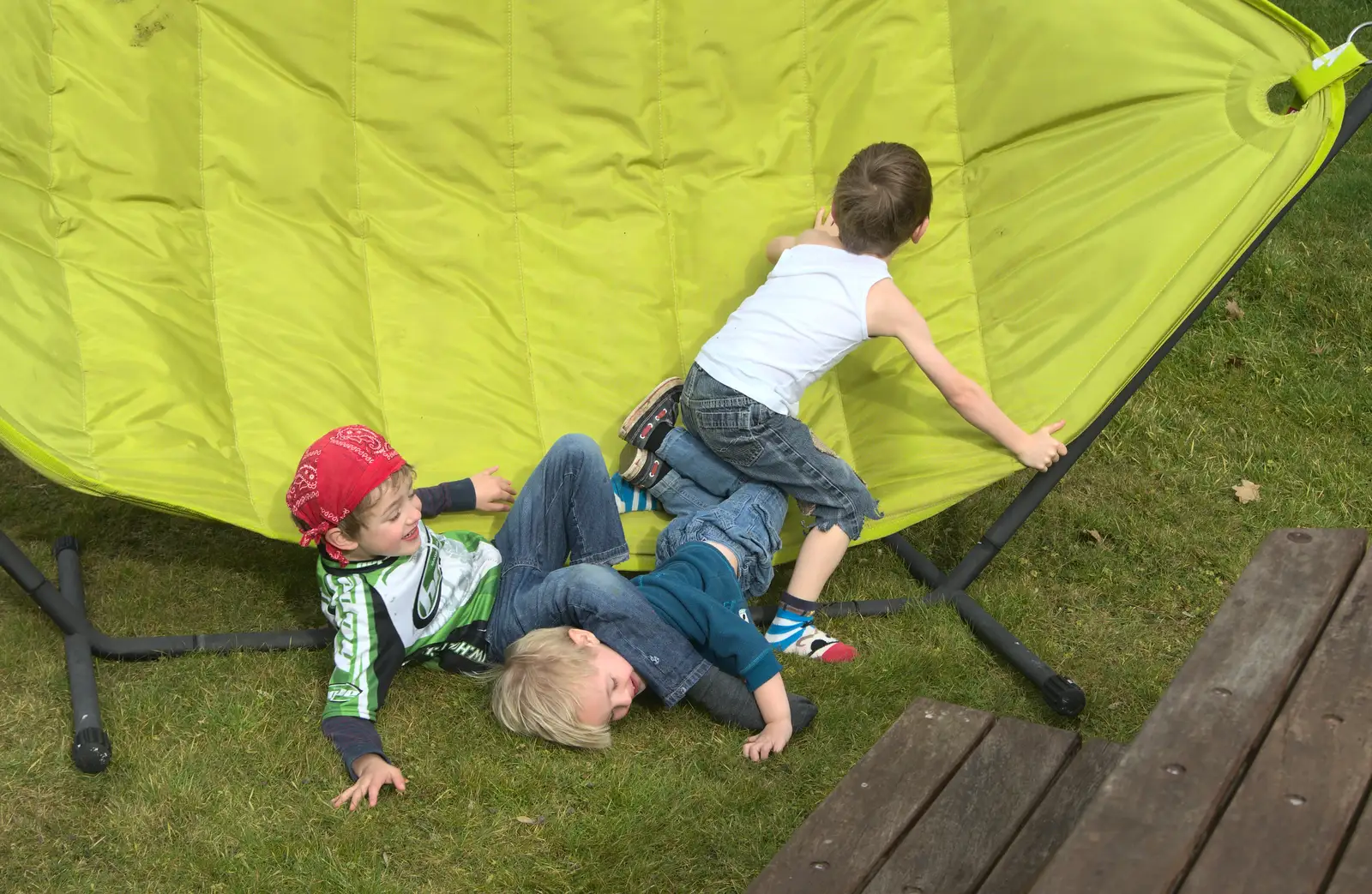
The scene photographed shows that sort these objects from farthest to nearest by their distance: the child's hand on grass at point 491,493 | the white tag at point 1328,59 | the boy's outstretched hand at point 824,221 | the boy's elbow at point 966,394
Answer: the boy's outstretched hand at point 824,221 → the child's hand on grass at point 491,493 → the boy's elbow at point 966,394 → the white tag at point 1328,59

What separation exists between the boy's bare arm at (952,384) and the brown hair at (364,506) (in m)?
1.31

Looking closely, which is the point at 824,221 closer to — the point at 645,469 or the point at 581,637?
the point at 645,469

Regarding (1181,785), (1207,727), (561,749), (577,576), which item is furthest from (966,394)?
(1181,785)

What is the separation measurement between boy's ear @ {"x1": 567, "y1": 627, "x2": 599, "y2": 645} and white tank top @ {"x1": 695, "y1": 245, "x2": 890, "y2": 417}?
2.69 feet

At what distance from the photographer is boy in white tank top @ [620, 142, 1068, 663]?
358 centimetres

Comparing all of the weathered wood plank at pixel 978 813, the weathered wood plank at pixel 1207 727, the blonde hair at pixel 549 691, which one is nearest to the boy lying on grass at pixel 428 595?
the blonde hair at pixel 549 691

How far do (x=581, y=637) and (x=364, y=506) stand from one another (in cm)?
58

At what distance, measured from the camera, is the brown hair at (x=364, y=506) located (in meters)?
3.14

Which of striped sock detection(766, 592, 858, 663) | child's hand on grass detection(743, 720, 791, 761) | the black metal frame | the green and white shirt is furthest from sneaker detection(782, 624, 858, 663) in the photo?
the green and white shirt

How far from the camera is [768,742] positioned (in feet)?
10.4

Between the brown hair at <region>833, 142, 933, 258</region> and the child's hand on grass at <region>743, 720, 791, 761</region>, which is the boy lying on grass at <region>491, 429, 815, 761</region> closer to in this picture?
the child's hand on grass at <region>743, 720, 791, 761</region>

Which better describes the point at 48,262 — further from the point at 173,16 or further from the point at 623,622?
the point at 623,622

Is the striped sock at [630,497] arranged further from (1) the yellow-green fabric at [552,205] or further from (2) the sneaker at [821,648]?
(2) the sneaker at [821,648]

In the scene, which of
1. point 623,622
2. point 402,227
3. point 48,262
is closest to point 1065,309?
point 623,622
